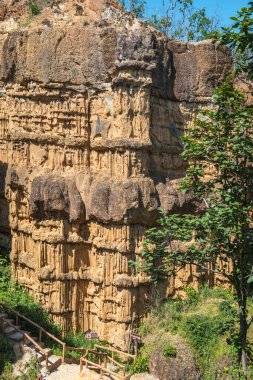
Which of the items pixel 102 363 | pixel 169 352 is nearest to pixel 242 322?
pixel 169 352

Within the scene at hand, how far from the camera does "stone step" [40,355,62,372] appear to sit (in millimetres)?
12492

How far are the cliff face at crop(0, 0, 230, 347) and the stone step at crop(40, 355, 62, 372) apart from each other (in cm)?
169

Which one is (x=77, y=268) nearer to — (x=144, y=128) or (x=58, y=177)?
(x=58, y=177)

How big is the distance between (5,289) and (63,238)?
9.35ft

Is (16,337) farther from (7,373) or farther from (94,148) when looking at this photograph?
(94,148)

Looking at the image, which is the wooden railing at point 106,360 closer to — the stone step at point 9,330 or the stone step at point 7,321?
the stone step at point 9,330

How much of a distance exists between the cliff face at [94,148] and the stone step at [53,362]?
1.69 m

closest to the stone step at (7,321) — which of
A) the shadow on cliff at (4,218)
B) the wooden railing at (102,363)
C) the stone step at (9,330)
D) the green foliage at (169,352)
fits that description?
the stone step at (9,330)

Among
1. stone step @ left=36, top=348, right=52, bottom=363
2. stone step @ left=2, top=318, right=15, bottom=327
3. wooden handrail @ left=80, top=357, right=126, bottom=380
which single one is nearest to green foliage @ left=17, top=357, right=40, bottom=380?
stone step @ left=36, top=348, right=52, bottom=363

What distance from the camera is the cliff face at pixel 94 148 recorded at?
1392 centimetres

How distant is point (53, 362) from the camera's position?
1262 cm

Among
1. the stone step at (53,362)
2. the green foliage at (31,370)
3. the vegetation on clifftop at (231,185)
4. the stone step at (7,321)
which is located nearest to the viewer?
the vegetation on clifftop at (231,185)

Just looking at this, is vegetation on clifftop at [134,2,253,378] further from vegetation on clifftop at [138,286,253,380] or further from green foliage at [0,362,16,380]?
green foliage at [0,362,16,380]

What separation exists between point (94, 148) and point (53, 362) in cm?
676
